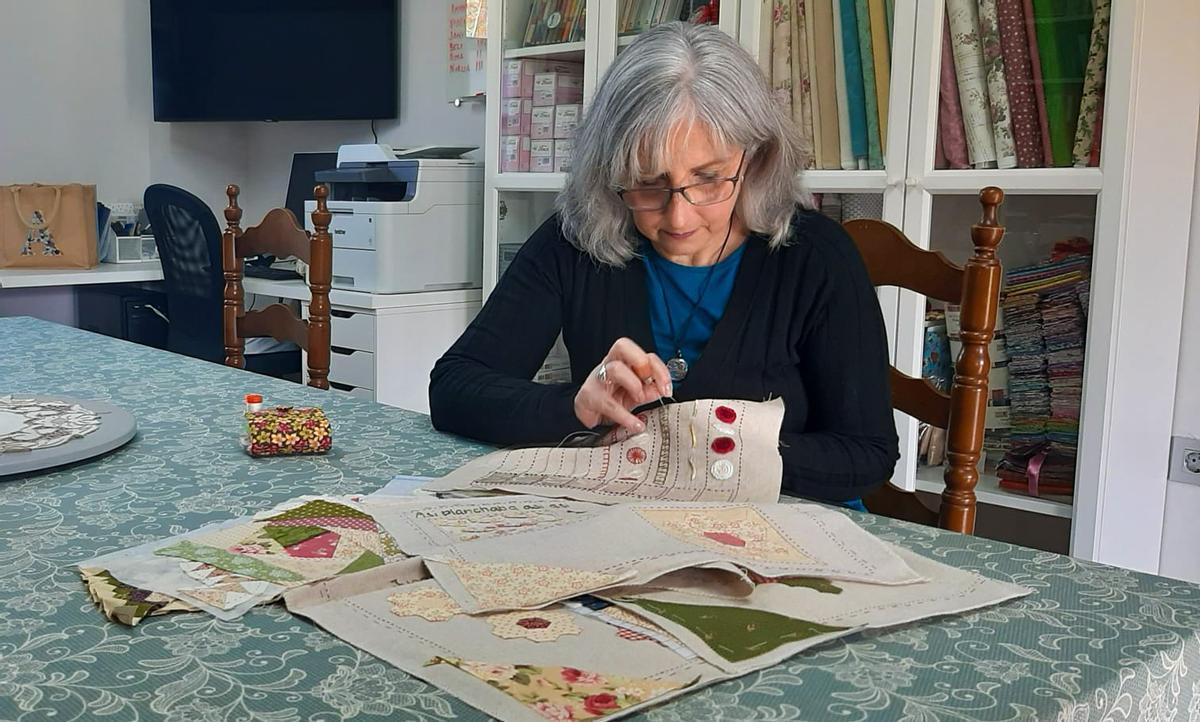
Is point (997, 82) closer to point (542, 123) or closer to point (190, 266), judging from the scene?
point (542, 123)

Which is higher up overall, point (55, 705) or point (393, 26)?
point (393, 26)

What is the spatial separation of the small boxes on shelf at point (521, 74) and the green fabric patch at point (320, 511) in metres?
2.19

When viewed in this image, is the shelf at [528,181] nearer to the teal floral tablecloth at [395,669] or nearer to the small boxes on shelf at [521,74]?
the small boxes on shelf at [521,74]

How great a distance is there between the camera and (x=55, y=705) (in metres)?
0.60

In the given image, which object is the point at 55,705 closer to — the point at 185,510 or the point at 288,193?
the point at 185,510

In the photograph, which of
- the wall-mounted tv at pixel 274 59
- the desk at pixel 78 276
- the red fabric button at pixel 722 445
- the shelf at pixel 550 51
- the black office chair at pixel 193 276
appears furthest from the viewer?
the wall-mounted tv at pixel 274 59

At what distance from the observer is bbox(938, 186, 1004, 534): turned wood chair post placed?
1184 mm

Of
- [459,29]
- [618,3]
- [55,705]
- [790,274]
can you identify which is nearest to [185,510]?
[55,705]

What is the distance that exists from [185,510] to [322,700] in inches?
16.3

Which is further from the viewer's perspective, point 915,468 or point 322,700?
point 915,468

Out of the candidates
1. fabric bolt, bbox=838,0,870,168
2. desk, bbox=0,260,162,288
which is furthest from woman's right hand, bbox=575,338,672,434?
desk, bbox=0,260,162,288

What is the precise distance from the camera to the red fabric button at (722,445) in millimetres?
1026

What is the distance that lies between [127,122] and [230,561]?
12.7ft

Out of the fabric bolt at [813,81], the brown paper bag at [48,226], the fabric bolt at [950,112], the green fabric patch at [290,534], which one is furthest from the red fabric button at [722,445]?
the brown paper bag at [48,226]
